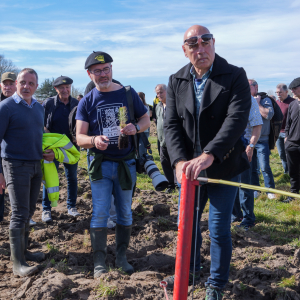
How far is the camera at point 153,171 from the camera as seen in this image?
362 cm

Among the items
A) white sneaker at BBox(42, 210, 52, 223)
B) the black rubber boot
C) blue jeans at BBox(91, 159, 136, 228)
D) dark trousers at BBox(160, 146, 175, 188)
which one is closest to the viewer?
blue jeans at BBox(91, 159, 136, 228)

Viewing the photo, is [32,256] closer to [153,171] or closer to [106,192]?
[106,192]

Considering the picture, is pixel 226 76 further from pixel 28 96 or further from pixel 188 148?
pixel 28 96

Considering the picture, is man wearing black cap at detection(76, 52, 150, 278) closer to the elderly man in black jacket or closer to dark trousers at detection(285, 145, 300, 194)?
the elderly man in black jacket

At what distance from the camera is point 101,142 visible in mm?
3441

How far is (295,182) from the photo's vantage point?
22.9 feet

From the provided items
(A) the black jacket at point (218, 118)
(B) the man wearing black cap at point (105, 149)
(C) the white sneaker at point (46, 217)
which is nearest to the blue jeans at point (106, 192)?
(B) the man wearing black cap at point (105, 149)

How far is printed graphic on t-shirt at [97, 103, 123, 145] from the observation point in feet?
12.2

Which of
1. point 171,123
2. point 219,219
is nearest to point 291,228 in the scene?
point 219,219

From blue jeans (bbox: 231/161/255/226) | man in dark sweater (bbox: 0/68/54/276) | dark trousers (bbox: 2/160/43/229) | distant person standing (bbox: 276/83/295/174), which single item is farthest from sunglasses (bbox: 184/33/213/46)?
distant person standing (bbox: 276/83/295/174)

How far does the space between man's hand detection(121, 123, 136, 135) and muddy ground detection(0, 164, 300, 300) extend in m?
1.46

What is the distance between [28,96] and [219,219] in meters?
2.63

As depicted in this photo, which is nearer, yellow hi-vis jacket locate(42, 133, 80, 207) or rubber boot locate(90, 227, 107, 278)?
rubber boot locate(90, 227, 107, 278)

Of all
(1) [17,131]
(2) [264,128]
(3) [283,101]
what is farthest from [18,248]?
(3) [283,101]
